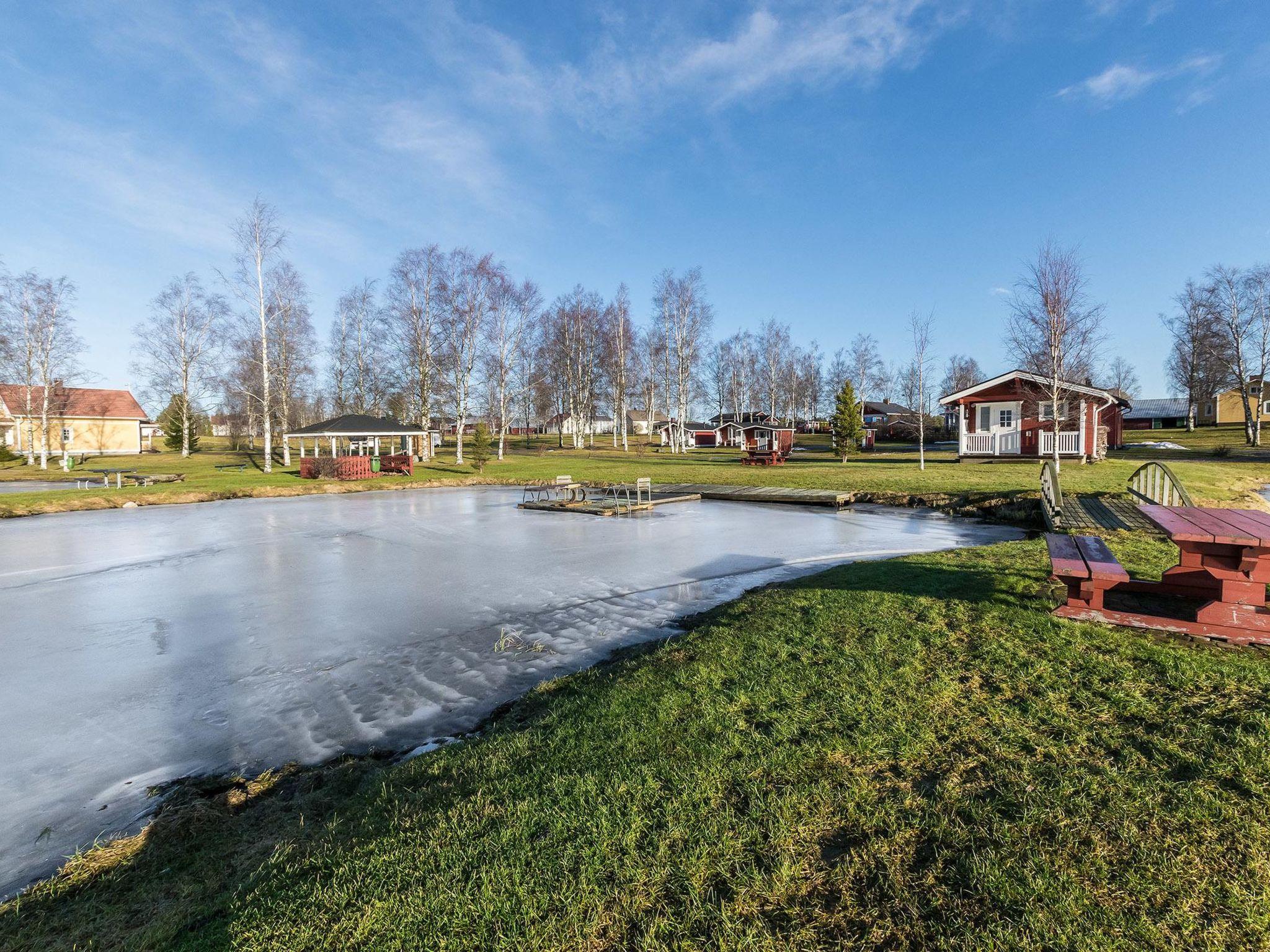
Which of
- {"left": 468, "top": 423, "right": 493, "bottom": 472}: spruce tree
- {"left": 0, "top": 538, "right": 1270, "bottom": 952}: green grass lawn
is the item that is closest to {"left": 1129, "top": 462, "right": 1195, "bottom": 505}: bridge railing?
{"left": 0, "top": 538, "right": 1270, "bottom": 952}: green grass lawn

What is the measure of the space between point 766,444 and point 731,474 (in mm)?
24293

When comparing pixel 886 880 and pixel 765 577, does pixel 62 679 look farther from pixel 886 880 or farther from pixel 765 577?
pixel 765 577

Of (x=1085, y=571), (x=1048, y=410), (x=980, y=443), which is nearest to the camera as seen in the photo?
(x=1085, y=571)

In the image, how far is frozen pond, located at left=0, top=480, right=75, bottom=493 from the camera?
24141 millimetres

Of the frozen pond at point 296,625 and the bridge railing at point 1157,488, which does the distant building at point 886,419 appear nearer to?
the bridge railing at point 1157,488

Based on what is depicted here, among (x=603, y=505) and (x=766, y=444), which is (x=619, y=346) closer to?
(x=766, y=444)

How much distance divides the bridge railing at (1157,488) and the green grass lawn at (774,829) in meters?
7.20

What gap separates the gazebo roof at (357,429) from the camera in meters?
34.0

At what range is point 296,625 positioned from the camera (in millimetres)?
7270

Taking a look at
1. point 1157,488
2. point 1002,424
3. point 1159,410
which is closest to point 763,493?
point 1157,488

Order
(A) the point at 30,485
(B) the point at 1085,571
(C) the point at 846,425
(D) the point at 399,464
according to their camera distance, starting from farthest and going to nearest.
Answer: (C) the point at 846,425, (D) the point at 399,464, (A) the point at 30,485, (B) the point at 1085,571

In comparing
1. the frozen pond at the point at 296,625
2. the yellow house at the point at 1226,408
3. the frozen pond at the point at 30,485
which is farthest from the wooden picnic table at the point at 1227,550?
the yellow house at the point at 1226,408

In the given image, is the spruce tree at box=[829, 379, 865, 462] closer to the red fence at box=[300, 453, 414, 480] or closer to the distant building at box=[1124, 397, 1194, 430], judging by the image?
the red fence at box=[300, 453, 414, 480]

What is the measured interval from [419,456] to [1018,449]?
37177 mm
